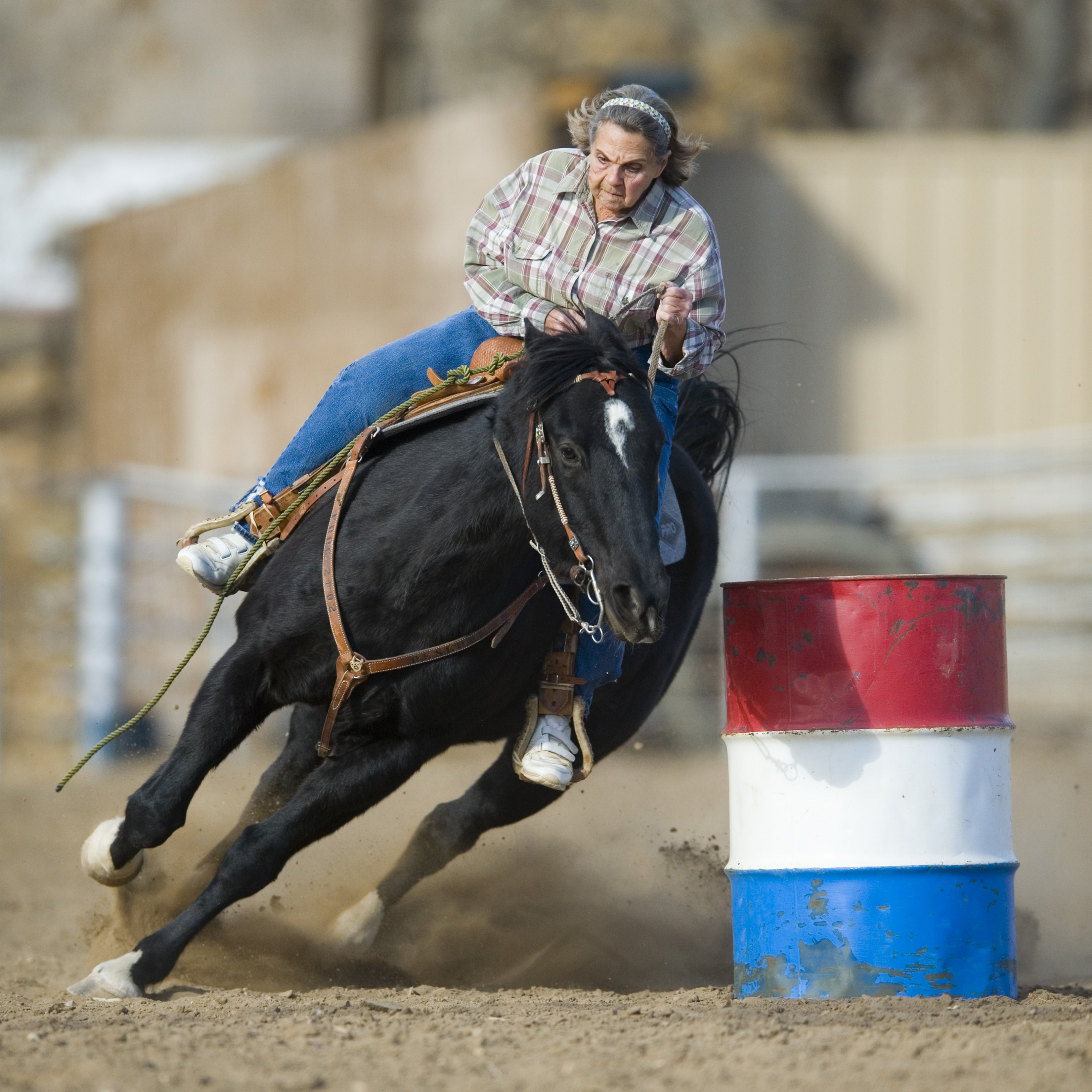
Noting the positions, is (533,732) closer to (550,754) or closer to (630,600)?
(550,754)

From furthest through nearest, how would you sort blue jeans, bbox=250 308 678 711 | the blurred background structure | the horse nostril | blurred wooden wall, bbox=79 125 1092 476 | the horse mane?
blurred wooden wall, bbox=79 125 1092 476 < the blurred background structure < blue jeans, bbox=250 308 678 711 < the horse mane < the horse nostril

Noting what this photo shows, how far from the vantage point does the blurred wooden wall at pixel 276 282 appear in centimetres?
1089

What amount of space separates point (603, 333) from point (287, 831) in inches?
61.5

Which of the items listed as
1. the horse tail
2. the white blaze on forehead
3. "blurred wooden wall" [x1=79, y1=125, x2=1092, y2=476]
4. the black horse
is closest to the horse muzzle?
the black horse

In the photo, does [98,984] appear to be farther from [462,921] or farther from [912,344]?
[912,344]

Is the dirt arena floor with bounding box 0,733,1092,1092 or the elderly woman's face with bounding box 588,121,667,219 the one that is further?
the elderly woman's face with bounding box 588,121,667,219

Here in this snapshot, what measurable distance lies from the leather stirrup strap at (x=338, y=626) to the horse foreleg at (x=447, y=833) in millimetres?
788

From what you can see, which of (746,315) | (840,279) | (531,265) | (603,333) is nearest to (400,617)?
(603,333)

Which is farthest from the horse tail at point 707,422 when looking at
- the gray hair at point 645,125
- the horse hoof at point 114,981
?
the horse hoof at point 114,981

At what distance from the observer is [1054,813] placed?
280 inches

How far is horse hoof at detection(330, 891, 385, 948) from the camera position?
4.64 m

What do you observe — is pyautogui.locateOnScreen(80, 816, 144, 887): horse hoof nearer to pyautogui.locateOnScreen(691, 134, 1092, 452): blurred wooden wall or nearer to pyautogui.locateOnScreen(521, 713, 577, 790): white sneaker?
pyautogui.locateOnScreen(521, 713, 577, 790): white sneaker

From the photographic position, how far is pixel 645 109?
3.96 meters

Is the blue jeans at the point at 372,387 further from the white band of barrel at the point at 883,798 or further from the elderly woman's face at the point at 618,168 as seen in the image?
the white band of barrel at the point at 883,798
